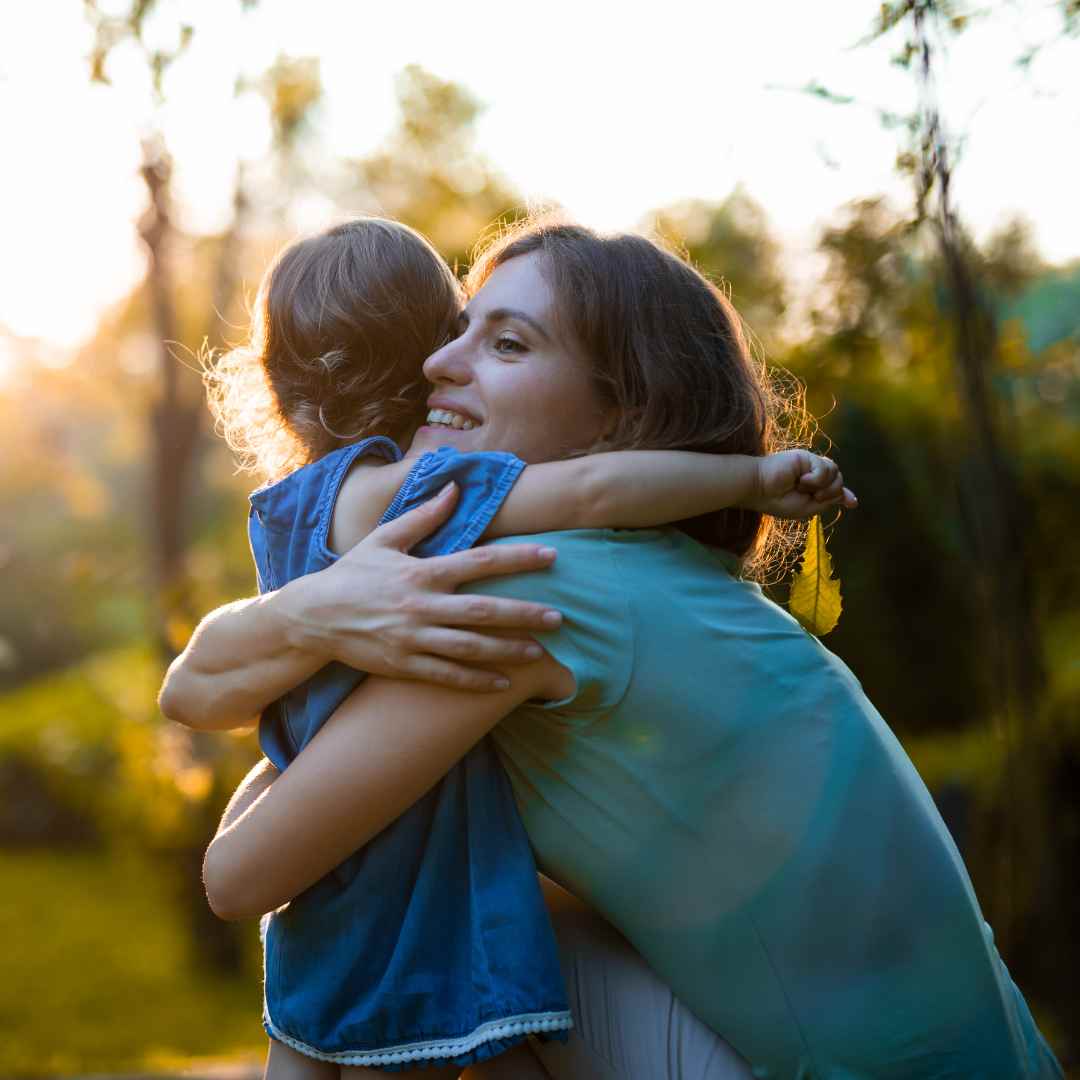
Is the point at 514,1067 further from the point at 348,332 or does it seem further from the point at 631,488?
the point at 348,332

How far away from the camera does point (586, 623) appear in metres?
1.67

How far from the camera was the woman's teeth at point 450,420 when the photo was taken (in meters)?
2.07

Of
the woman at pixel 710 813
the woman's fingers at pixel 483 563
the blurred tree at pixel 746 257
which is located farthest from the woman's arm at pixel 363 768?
the blurred tree at pixel 746 257

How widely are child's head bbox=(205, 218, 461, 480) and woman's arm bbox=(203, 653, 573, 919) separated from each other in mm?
685

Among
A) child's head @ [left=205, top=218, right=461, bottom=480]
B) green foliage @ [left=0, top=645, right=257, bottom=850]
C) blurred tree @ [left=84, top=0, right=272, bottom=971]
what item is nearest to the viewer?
child's head @ [left=205, top=218, right=461, bottom=480]

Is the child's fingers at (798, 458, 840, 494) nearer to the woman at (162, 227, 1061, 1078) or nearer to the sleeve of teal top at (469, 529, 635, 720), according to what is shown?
the woman at (162, 227, 1061, 1078)

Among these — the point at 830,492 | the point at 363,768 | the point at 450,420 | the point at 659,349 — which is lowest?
the point at 363,768

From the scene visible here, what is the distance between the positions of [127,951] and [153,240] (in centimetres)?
543

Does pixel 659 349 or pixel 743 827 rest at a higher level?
pixel 659 349

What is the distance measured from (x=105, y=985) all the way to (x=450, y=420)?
758 centimetres

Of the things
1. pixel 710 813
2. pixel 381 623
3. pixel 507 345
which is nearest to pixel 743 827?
pixel 710 813

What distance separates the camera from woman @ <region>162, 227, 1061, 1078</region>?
170 centimetres

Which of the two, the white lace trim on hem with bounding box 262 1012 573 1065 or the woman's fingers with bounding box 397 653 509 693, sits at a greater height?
the woman's fingers with bounding box 397 653 509 693

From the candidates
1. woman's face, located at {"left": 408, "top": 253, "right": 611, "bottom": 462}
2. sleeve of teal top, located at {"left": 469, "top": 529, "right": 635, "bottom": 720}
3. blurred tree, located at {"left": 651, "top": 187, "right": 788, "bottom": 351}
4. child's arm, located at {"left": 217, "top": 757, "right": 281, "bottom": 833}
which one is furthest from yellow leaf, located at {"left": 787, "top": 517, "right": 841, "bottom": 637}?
blurred tree, located at {"left": 651, "top": 187, "right": 788, "bottom": 351}
